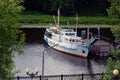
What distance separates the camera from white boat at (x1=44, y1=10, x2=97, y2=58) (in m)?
56.8

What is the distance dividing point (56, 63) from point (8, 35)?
30.6m

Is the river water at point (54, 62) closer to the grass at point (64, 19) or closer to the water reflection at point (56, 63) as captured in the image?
the water reflection at point (56, 63)

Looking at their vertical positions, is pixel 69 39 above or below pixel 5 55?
below

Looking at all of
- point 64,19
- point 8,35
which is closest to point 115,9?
point 8,35

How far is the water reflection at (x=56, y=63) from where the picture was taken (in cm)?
4609

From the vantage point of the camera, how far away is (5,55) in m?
19.5

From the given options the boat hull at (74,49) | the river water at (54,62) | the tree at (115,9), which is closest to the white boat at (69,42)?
the boat hull at (74,49)

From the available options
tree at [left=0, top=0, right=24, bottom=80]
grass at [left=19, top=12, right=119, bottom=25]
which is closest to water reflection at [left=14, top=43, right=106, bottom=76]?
grass at [left=19, top=12, right=119, bottom=25]

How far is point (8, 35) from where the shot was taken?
63.8ft

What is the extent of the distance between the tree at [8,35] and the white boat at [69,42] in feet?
111

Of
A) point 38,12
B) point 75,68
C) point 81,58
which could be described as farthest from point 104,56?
point 38,12

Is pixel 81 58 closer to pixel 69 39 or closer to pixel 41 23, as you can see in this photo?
pixel 69 39

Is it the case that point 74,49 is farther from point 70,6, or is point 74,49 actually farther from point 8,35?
point 8,35

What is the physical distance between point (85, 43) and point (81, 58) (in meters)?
2.76
